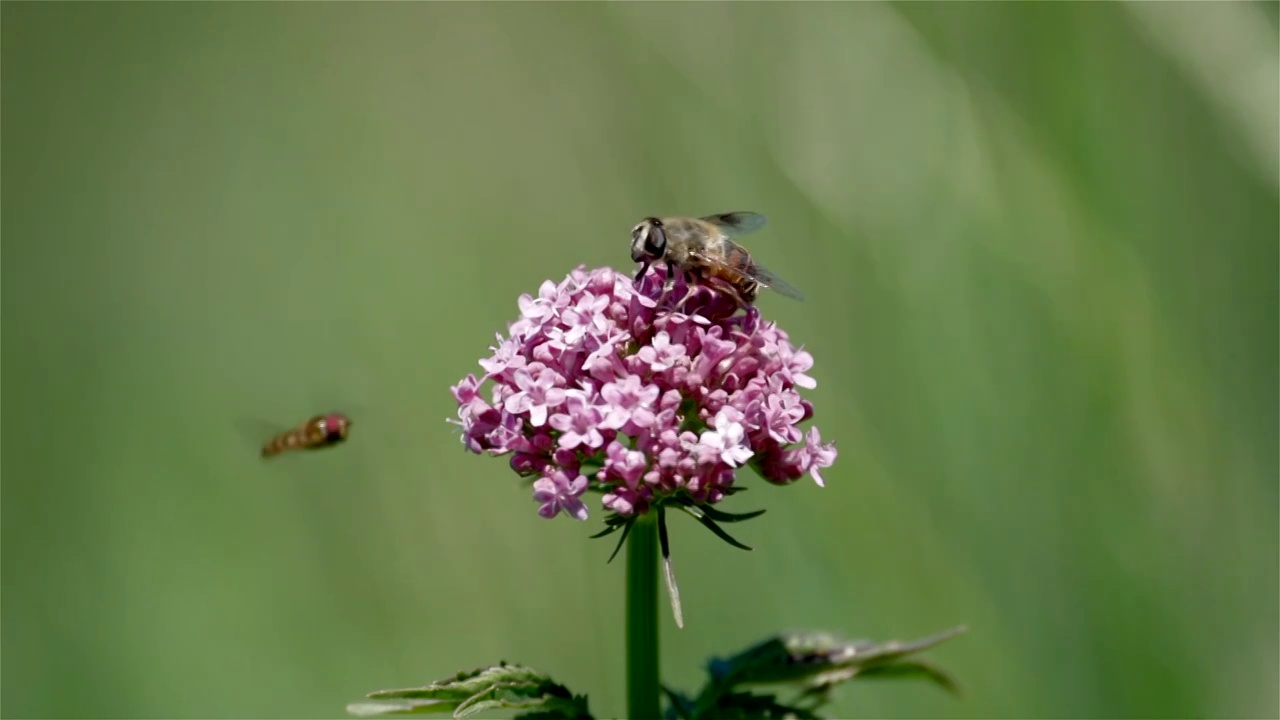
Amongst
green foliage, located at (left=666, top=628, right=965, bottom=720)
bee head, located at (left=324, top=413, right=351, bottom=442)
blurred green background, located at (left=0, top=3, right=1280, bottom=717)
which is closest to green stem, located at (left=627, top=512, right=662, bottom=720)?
green foliage, located at (left=666, top=628, right=965, bottom=720)

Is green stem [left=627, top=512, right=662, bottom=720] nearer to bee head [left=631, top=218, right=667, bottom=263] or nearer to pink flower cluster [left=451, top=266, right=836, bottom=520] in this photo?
pink flower cluster [left=451, top=266, right=836, bottom=520]

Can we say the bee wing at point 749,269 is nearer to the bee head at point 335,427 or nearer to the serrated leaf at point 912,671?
the serrated leaf at point 912,671

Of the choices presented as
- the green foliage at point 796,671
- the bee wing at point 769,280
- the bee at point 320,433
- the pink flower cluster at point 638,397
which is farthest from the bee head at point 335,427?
the bee wing at point 769,280

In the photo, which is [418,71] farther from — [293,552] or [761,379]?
[761,379]

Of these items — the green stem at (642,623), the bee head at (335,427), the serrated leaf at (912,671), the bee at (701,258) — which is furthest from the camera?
the bee head at (335,427)

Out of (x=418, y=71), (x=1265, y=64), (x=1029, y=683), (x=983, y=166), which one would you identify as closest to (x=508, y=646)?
(x=1029, y=683)

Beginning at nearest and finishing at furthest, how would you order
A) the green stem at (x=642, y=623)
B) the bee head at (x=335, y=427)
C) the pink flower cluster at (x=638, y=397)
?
the pink flower cluster at (x=638, y=397) → the green stem at (x=642, y=623) → the bee head at (x=335, y=427)
